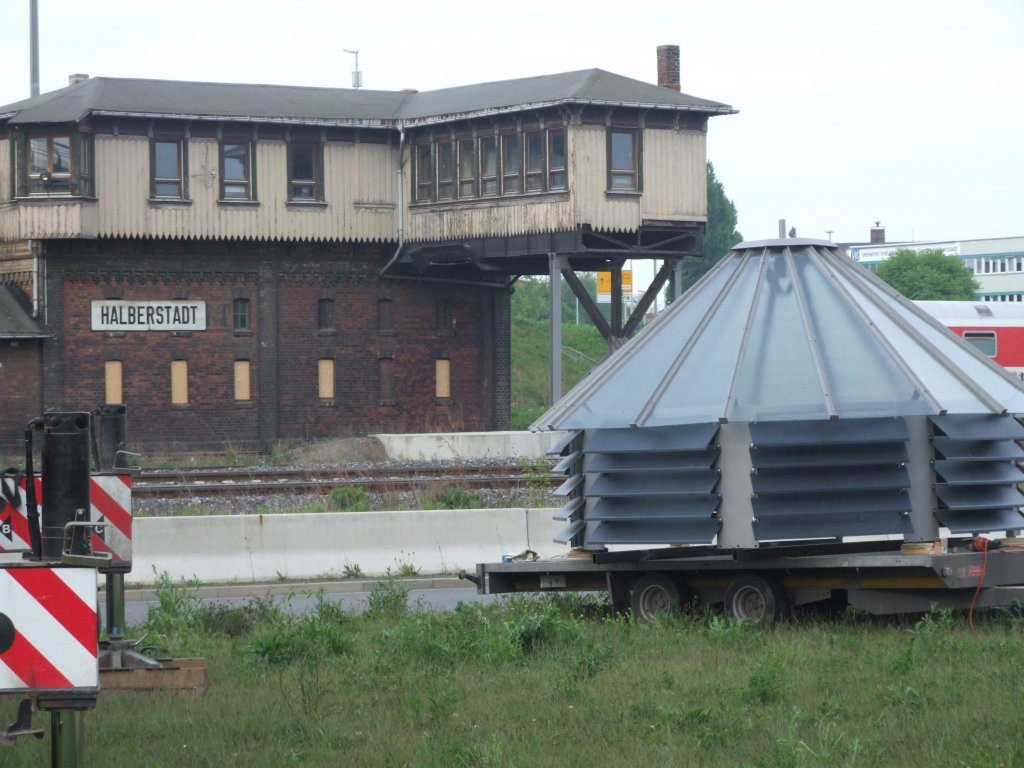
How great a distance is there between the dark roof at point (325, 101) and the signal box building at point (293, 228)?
9 cm

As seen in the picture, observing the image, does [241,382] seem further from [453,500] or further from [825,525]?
[825,525]

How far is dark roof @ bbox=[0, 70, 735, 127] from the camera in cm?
3953

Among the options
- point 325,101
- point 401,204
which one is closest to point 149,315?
point 401,204

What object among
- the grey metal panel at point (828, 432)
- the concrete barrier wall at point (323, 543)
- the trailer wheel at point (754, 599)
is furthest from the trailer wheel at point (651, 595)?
the concrete barrier wall at point (323, 543)

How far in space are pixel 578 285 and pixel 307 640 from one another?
27.9 metres

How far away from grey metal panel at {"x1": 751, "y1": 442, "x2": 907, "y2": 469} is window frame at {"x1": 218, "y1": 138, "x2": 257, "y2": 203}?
31.1m

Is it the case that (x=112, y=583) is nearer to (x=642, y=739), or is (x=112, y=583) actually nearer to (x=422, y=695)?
(x=422, y=695)

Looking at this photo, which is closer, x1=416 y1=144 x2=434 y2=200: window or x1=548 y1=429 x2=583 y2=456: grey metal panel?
x1=548 y1=429 x2=583 y2=456: grey metal panel

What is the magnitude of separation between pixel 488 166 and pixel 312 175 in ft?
17.1

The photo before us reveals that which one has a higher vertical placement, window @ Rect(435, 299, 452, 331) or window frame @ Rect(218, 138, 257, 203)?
window frame @ Rect(218, 138, 257, 203)

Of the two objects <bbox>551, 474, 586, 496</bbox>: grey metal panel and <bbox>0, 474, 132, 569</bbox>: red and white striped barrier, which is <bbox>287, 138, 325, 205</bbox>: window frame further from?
<bbox>0, 474, 132, 569</bbox>: red and white striped barrier

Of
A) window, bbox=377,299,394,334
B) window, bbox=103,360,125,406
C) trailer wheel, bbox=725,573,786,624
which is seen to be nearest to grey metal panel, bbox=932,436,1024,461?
trailer wheel, bbox=725,573,786,624

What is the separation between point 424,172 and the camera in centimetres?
4278

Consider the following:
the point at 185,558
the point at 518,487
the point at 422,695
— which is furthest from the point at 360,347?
the point at 422,695
